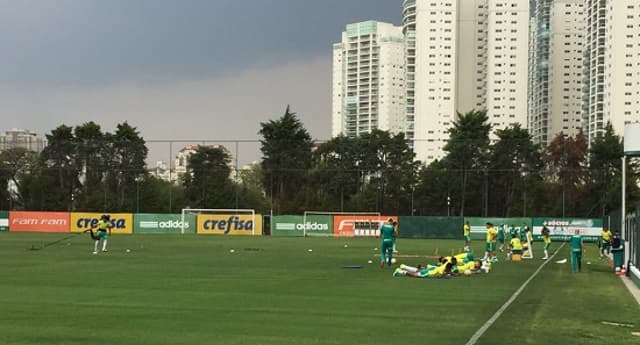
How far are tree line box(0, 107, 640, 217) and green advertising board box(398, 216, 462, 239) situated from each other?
12936mm

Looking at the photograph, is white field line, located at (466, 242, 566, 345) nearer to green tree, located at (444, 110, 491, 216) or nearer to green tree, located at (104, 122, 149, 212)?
green tree, located at (444, 110, 491, 216)

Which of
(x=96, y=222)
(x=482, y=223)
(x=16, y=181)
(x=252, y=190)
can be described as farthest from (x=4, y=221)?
(x=482, y=223)

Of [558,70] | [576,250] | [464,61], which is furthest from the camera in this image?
[558,70]

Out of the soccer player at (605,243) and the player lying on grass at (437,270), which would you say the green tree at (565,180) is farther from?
the player lying on grass at (437,270)

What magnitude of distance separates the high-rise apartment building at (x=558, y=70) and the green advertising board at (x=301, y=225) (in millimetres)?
111145

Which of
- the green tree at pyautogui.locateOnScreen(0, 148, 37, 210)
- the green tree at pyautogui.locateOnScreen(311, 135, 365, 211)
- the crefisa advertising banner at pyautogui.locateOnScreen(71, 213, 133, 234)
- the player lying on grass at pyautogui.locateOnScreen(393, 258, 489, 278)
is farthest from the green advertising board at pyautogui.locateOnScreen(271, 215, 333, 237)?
the player lying on grass at pyautogui.locateOnScreen(393, 258, 489, 278)

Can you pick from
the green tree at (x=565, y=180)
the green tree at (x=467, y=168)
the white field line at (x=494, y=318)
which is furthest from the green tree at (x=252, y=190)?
the white field line at (x=494, y=318)

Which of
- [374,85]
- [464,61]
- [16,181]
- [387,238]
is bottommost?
[387,238]

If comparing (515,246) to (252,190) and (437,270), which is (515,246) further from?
(252,190)

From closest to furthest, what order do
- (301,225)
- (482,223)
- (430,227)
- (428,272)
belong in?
(428,272) < (482,223) < (430,227) < (301,225)

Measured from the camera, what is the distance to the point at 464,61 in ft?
568

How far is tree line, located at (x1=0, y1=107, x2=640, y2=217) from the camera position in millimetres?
79188

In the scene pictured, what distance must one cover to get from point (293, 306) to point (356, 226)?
52002mm

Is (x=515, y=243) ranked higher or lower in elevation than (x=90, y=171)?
lower
